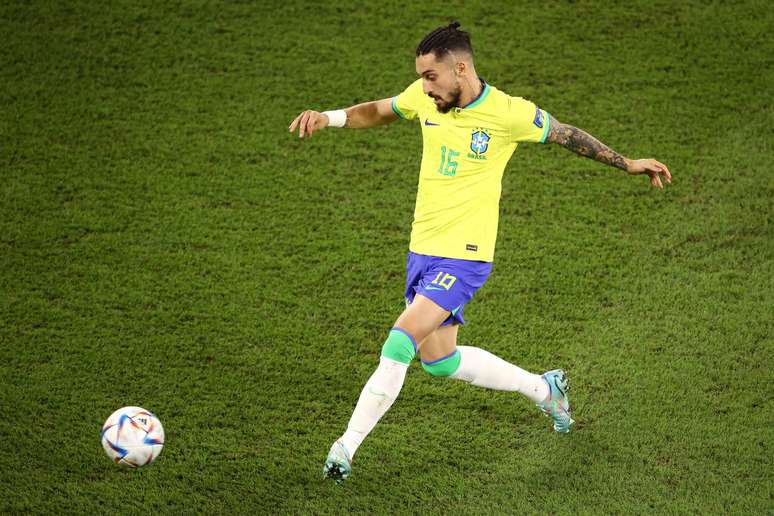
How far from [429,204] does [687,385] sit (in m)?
1.68

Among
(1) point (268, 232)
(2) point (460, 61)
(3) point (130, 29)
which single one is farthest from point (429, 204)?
(3) point (130, 29)

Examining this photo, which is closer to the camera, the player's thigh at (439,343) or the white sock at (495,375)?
the player's thigh at (439,343)

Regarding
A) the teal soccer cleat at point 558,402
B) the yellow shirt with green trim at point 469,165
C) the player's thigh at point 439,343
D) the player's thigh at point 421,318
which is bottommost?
the teal soccer cleat at point 558,402

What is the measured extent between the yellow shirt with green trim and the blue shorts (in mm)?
36

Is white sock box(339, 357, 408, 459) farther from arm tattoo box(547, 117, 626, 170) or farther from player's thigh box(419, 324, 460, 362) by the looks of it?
arm tattoo box(547, 117, 626, 170)

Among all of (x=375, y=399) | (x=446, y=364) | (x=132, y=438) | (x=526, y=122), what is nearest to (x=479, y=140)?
(x=526, y=122)

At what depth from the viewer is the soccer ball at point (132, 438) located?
14.2ft

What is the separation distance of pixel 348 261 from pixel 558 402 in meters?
1.76

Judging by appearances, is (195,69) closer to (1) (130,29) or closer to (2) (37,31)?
(1) (130,29)

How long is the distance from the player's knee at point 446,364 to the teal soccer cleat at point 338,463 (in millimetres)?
573

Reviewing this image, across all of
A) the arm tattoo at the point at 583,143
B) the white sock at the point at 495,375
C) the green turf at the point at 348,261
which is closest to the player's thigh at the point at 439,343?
the white sock at the point at 495,375

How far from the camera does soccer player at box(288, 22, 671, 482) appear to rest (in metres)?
4.35

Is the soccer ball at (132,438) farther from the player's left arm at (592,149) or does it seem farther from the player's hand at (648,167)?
the player's hand at (648,167)

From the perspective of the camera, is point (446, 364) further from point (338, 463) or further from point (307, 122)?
point (307, 122)
